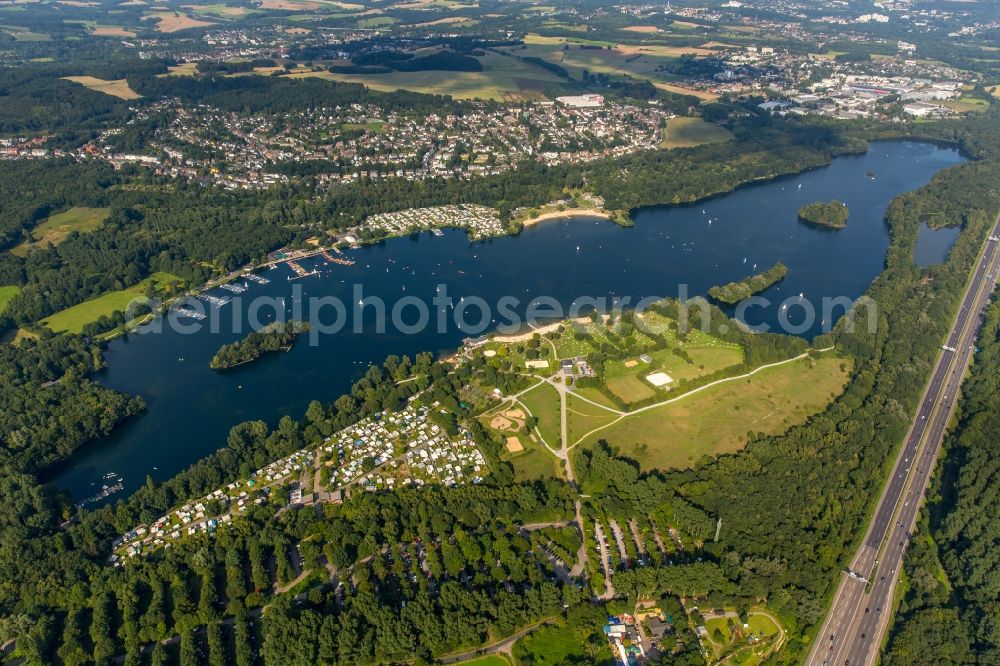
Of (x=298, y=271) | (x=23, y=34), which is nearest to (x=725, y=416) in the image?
(x=298, y=271)

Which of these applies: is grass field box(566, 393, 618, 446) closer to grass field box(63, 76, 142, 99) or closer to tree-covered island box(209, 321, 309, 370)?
tree-covered island box(209, 321, 309, 370)

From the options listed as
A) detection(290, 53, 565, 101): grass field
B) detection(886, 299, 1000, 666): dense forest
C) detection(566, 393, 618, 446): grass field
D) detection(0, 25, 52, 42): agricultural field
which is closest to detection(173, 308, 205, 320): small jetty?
detection(566, 393, 618, 446): grass field

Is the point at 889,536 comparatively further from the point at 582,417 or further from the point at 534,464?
the point at 534,464

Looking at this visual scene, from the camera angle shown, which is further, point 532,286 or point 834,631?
point 532,286

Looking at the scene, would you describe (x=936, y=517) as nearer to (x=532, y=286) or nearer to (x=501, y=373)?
(x=501, y=373)

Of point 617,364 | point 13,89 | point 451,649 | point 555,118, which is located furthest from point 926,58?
point 13,89

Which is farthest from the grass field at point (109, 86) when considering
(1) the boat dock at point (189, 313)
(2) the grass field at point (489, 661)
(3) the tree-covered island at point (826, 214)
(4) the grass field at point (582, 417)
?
(2) the grass field at point (489, 661)
